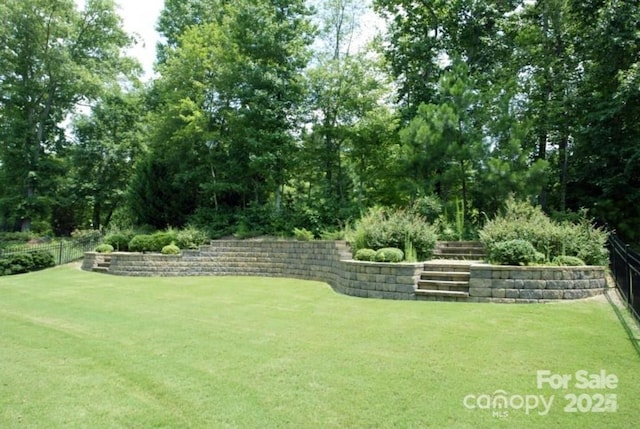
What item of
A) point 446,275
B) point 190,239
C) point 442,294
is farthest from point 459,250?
point 190,239

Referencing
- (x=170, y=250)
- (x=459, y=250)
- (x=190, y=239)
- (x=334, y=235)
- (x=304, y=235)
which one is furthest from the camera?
(x=190, y=239)

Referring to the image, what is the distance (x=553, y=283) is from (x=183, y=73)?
16.1 meters

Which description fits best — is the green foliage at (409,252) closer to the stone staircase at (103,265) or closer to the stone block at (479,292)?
the stone block at (479,292)

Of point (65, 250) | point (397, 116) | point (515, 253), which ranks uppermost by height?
point (397, 116)

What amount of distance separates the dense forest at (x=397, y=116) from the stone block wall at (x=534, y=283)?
478 centimetres

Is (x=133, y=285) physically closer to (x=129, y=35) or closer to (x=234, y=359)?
(x=234, y=359)

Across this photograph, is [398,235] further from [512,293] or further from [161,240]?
[161,240]

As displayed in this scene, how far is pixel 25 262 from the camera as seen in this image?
50.1 ft

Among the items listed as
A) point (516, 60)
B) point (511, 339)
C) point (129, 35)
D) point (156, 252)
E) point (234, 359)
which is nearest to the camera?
point (234, 359)

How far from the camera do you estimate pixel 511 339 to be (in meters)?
4.92

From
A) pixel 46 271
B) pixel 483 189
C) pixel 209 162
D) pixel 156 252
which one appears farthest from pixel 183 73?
pixel 483 189

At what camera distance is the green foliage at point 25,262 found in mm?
14828

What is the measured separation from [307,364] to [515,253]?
15.8 ft

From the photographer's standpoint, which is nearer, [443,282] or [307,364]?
[307,364]
